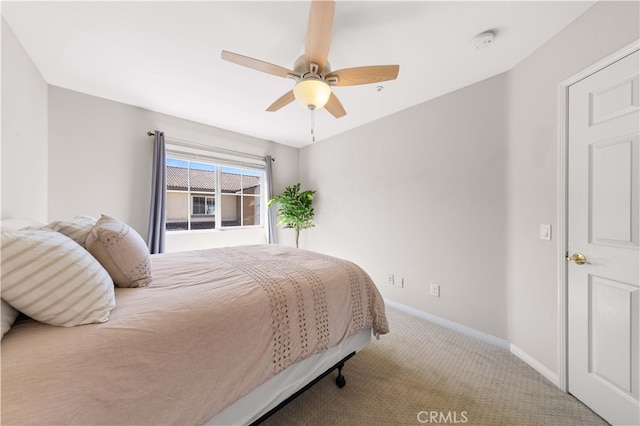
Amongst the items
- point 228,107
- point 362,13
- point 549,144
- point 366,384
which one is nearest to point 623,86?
point 549,144

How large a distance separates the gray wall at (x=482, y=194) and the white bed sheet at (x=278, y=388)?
4.96ft

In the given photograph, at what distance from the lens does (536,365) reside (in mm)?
1769

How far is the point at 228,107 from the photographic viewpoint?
2738 mm

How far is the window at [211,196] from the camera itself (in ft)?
10.7

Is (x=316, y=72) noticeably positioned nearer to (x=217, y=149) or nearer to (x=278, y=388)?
(x=278, y=388)

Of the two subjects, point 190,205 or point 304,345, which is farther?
point 190,205

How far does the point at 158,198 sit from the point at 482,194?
365cm

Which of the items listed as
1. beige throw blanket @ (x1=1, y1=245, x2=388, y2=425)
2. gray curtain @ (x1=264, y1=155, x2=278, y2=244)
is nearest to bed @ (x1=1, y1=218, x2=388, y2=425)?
beige throw blanket @ (x1=1, y1=245, x2=388, y2=425)

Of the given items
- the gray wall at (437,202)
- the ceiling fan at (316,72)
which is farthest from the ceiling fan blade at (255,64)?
the gray wall at (437,202)

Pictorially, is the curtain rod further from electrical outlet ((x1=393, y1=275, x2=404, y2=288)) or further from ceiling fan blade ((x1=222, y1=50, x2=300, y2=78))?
electrical outlet ((x1=393, y1=275, x2=404, y2=288))

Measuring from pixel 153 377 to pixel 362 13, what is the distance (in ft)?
7.03

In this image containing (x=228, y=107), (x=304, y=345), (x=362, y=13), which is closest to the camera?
(x=304, y=345)

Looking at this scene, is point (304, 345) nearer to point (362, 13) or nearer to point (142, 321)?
point (142, 321)

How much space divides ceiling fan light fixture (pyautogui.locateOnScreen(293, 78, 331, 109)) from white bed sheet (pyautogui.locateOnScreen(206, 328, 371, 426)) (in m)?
1.64
